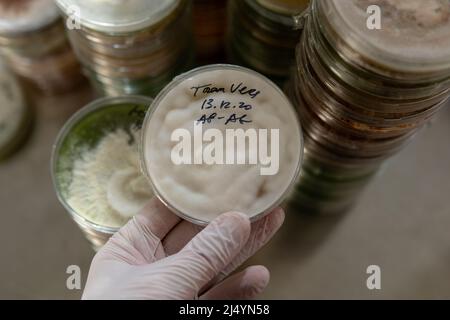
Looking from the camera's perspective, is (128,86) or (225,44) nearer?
(128,86)

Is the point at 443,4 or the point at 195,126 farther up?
the point at 443,4

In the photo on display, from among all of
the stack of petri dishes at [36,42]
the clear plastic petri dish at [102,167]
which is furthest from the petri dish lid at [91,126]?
the stack of petri dishes at [36,42]

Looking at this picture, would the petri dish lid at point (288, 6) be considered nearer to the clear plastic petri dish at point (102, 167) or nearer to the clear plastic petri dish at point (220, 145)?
the clear plastic petri dish at point (220, 145)

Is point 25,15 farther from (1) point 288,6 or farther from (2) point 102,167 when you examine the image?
(1) point 288,6

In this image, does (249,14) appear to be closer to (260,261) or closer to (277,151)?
(277,151)

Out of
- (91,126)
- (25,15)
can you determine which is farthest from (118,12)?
(25,15)

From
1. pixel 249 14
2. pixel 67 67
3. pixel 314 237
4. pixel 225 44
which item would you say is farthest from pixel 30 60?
pixel 314 237

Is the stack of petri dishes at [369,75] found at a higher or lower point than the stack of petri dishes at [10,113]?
lower

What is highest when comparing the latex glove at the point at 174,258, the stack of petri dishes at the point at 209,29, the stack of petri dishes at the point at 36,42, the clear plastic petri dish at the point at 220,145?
the stack of petri dishes at the point at 209,29
